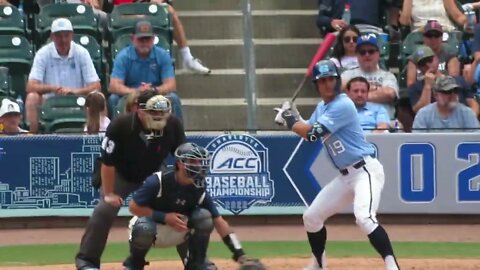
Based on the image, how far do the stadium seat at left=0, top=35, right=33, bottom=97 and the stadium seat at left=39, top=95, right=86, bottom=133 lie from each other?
1.13 metres

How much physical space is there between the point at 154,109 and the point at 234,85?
5678 mm

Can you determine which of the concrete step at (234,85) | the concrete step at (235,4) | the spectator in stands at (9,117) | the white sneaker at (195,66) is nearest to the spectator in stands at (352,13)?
the concrete step at (234,85)

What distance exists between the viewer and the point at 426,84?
1230cm

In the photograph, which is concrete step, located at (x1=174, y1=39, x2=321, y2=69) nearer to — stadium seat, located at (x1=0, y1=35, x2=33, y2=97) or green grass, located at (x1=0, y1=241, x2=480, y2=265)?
stadium seat, located at (x1=0, y1=35, x2=33, y2=97)

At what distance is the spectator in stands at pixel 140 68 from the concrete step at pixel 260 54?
210cm

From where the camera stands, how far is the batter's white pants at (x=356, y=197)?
902cm

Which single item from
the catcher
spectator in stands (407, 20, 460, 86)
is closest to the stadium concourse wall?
spectator in stands (407, 20, 460, 86)

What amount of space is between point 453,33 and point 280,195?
3.06 m

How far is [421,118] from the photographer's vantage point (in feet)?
39.2

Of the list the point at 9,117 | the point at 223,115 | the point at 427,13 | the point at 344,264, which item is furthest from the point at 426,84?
the point at 9,117

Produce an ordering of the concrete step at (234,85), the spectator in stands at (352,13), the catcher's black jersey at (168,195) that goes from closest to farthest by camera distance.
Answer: the catcher's black jersey at (168,195) < the spectator in stands at (352,13) < the concrete step at (234,85)

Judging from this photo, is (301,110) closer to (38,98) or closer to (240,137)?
(240,137)

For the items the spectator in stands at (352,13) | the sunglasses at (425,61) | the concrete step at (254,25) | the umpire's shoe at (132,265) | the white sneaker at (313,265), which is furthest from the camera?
the concrete step at (254,25)

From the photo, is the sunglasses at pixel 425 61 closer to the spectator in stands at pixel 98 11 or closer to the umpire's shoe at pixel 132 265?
the spectator in stands at pixel 98 11
